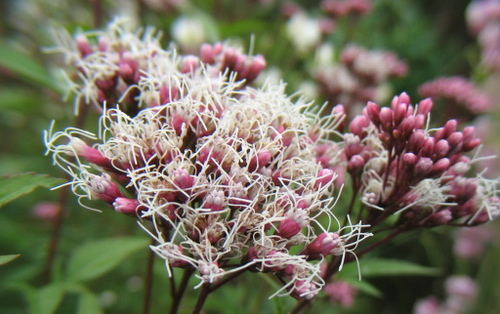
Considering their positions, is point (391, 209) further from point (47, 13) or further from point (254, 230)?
point (47, 13)

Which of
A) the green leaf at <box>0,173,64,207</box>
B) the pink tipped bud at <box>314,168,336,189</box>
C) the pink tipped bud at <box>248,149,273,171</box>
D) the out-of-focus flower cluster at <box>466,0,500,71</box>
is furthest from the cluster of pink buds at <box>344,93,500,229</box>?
the out-of-focus flower cluster at <box>466,0,500,71</box>

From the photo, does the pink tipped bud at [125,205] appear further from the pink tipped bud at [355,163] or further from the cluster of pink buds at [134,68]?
the pink tipped bud at [355,163]

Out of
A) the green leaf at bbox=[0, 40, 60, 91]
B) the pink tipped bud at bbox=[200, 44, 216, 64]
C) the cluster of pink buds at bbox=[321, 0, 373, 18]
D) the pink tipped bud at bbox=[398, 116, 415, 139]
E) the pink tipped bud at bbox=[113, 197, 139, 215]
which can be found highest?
the cluster of pink buds at bbox=[321, 0, 373, 18]

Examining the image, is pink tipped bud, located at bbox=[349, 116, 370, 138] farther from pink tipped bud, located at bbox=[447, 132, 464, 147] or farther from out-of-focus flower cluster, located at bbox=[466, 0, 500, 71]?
out-of-focus flower cluster, located at bbox=[466, 0, 500, 71]

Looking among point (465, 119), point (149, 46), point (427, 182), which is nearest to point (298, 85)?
point (465, 119)

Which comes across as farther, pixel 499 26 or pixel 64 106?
pixel 499 26
